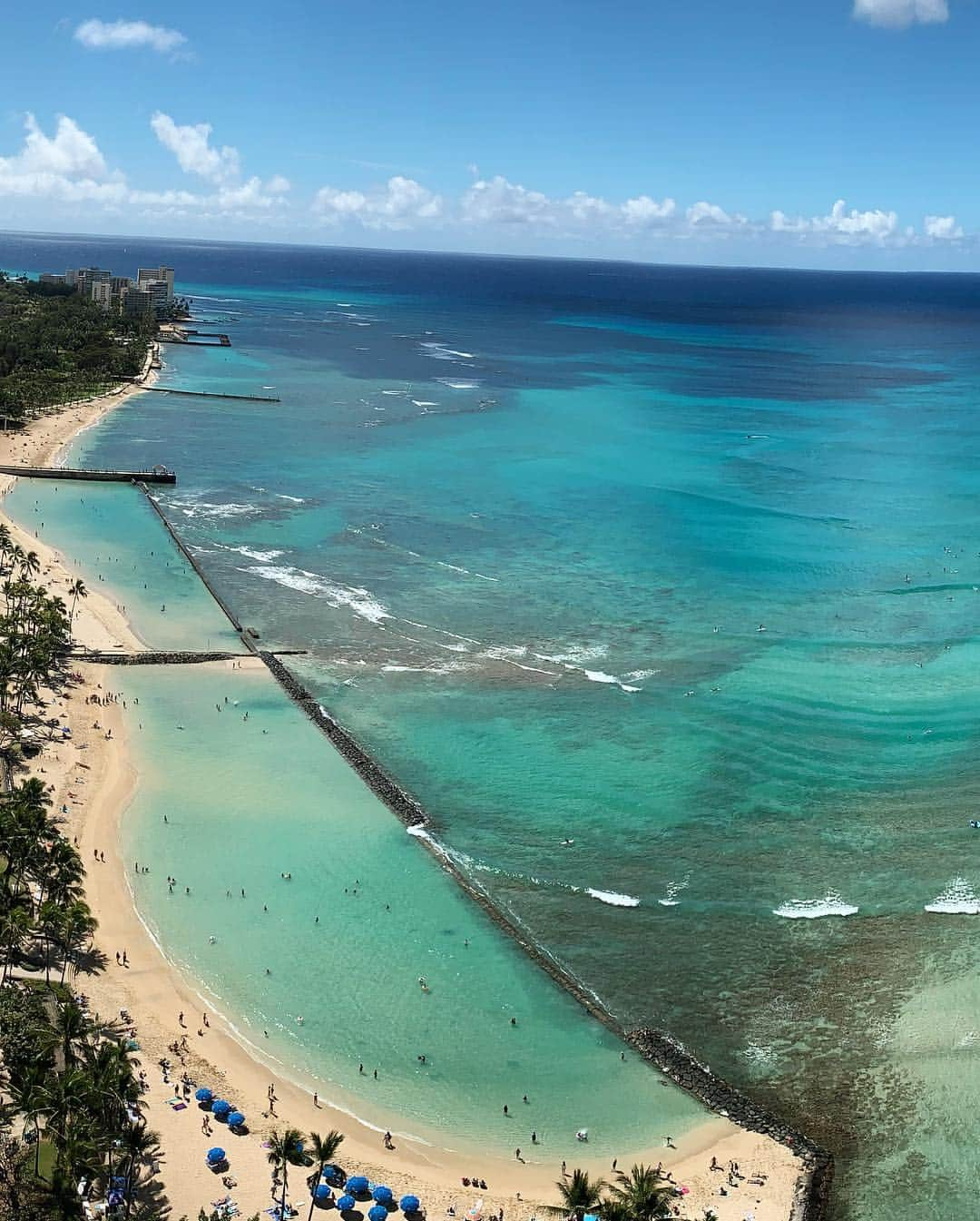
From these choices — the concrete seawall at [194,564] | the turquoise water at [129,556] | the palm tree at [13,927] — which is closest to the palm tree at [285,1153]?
the palm tree at [13,927]

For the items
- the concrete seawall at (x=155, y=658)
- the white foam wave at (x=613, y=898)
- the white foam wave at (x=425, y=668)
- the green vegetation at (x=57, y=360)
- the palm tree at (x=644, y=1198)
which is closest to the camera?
the palm tree at (x=644, y=1198)

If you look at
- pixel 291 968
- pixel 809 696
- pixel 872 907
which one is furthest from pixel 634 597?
pixel 291 968

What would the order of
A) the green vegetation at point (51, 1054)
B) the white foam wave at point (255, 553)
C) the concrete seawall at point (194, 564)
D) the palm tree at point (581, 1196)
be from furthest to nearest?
the white foam wave at point (255, 553), the concrete seawall at point (194, 564), the green vegetation at point (51, 1054), the palm tree at point (581, 1196)

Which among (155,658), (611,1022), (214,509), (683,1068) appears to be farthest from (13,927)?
(214,509)

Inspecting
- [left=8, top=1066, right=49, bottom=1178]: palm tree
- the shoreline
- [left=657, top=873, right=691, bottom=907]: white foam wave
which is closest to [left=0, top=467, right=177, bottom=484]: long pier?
the shoreline

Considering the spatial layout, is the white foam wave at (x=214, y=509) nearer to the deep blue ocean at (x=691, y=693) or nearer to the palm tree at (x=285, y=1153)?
the deep blue ocean at (x=691, y=693)

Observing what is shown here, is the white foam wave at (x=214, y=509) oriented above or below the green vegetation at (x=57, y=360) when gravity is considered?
below

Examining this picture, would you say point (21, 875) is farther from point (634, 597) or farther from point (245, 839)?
point (634, 597)

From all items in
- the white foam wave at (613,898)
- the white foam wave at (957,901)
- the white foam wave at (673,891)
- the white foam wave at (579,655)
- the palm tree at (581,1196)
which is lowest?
the palm tree at (581,1196)
